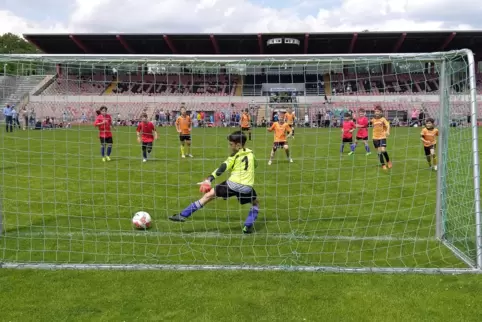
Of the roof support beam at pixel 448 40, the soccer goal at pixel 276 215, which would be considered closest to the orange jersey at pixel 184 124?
the soccer goal at pixel 276 215

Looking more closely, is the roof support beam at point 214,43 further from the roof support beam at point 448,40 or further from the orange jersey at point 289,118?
the orange jersey at point 289,118

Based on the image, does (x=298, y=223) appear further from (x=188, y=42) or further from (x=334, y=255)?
(x=188, y=42)

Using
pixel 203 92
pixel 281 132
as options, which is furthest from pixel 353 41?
pixel 281 132

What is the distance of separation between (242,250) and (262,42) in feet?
128

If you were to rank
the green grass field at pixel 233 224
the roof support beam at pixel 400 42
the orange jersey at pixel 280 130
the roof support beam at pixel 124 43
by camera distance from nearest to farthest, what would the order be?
the green grass field at pixel 233 224 → the orange jersey at pixel 280 130 → the roof support beam at pixel 400 42 → the roof support beam at pixel 124 43

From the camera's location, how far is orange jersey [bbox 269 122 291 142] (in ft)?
46.4

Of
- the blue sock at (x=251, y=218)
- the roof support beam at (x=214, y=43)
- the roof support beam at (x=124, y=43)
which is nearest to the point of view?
the blue sock at (x=251, y=218)

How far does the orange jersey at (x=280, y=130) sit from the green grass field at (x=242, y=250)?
12.8 feet

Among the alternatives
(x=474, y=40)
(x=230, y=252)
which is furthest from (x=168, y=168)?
(x=474, y=40)

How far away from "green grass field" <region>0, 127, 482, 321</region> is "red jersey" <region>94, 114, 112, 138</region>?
3.51 meters

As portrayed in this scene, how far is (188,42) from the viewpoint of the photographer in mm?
43281

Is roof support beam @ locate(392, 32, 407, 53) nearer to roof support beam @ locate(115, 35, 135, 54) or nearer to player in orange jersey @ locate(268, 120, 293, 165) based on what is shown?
roof support beam @ locate(115, 35, 135, 54)

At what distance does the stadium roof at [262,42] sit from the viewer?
41.1m

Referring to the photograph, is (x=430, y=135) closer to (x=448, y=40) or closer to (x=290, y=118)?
(x=290, y=118)
